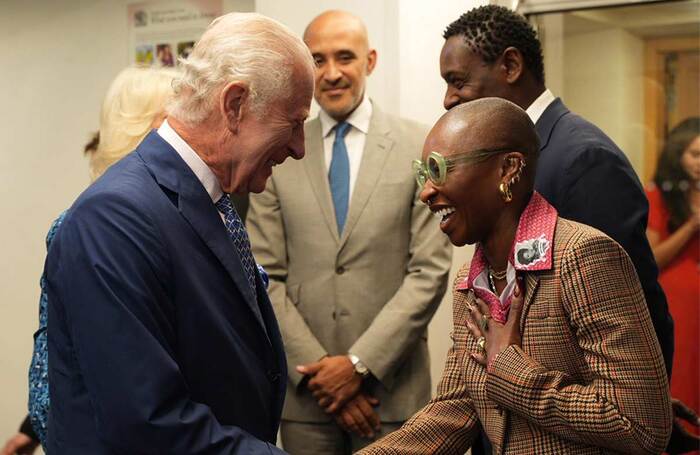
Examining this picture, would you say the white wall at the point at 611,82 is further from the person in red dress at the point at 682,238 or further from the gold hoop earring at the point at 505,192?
the gold hoop earring at the point at 505,192

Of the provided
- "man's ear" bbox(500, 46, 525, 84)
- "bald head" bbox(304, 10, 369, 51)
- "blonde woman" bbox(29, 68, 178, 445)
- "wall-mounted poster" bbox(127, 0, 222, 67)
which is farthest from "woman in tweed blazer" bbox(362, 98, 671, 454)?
"wall-mounted poster" bbox(127, 0, 222, 67)

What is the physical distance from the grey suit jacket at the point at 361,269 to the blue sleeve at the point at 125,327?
1.61 meters

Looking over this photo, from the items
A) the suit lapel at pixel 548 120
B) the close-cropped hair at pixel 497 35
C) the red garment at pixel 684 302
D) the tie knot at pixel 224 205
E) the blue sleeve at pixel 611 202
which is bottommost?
the red garment at pixel 684 302

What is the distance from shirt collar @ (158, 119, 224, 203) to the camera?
6.43ft

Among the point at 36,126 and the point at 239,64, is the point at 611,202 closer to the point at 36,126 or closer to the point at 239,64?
the point at 239,64

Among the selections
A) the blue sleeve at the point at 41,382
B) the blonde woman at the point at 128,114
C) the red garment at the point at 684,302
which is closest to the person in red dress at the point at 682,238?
the red garment at the point at 684,302

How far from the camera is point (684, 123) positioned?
13.9 ft

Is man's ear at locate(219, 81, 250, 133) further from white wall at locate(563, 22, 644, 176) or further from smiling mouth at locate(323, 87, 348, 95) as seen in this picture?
white wall at locate(563, 22, 644, 176)

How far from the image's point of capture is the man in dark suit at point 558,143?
2430 millimetres

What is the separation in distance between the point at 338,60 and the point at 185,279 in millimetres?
1939

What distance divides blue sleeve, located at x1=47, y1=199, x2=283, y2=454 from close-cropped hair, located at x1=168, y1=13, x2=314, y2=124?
281 millimetres

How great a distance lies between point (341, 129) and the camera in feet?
11.7

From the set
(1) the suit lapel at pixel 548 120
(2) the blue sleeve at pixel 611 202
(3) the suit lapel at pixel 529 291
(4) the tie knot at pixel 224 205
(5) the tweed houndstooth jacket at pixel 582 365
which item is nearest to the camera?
(5) the tweed houndstooth jacket at pixel 582 365

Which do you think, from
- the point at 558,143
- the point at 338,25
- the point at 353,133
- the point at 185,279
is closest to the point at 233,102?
the point at 185,279
